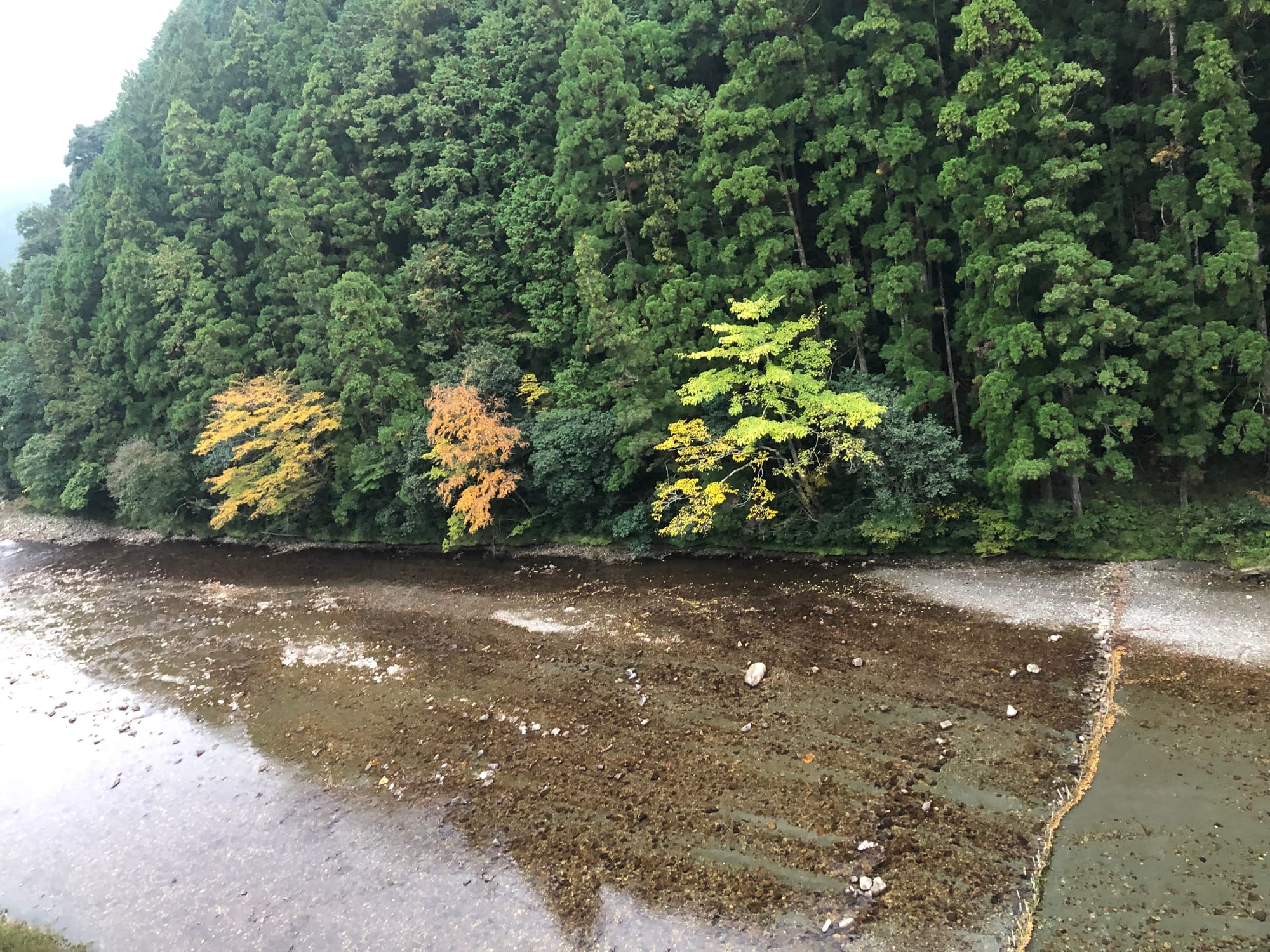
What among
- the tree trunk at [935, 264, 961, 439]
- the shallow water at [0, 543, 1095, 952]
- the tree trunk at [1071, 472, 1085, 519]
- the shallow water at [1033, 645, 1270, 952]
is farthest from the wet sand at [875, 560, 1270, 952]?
the tree trunk at [935, 264, 961, 439]

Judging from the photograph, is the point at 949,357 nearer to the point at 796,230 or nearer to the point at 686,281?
the point at 796,230

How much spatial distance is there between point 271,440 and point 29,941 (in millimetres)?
14895

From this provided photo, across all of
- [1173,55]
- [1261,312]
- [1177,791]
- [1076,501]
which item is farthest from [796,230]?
[1177,791]

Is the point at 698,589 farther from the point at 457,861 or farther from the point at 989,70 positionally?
the point at 989,70

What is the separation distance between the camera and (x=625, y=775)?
31.3ft

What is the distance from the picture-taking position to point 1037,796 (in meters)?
7.89

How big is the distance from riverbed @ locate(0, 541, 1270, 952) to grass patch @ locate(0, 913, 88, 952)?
28 cm

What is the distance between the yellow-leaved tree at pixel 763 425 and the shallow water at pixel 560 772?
2.02 meters

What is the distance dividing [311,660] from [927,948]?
516 inches

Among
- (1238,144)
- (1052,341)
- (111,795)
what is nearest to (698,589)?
(1052,341)

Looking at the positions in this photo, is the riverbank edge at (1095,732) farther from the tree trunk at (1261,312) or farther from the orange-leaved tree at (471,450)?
the orange-leaved tree at (471,450)

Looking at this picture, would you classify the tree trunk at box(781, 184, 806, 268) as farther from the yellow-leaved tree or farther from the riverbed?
the riverbed

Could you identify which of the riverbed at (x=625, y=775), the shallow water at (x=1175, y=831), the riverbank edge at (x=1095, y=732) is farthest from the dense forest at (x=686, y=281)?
the shallow water at (x=1175, y=831)

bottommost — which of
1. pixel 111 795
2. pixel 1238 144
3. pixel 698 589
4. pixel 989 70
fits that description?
pixel 111 795
